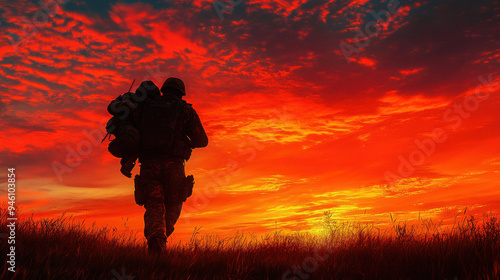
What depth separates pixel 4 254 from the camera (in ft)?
14.1

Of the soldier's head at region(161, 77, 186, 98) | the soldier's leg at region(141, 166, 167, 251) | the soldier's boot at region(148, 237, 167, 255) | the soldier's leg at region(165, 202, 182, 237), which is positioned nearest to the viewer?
the soldier's boot at region(148, 237, 167, 255)

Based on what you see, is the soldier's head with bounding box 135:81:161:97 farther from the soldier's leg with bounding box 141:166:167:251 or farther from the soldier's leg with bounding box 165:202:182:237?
the soldier's leg with bounding box 165:202:182:237

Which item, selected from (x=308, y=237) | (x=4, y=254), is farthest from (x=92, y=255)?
(x=308, y=237)

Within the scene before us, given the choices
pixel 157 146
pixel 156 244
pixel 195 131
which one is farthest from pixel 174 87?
pixel 156 244

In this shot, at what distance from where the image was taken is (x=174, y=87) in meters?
7.69

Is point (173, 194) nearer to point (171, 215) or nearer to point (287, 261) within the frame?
point (171, 215)

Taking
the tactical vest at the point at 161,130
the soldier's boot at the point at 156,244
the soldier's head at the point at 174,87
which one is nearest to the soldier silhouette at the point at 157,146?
the tactical vest at the point at 161,130

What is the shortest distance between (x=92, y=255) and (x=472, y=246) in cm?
487

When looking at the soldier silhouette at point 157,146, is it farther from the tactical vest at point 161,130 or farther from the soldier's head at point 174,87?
the soldier's head at point 174,87

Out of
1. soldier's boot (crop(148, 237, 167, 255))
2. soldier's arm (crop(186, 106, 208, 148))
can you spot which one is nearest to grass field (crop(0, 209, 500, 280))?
soldier's boot (crop(148, 237, 167, 255))

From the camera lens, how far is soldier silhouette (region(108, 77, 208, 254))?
6945 millimetres

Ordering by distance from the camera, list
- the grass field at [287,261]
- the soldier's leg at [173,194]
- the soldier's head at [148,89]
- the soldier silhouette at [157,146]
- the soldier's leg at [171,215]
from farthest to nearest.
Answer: the soldier's head at [148,89], the soldier's leg at [171,215], the soldier's leg at [173,194], the soldier silhouette at [157,146], the grass field at [287,261]

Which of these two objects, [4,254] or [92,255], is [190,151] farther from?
[4,254]

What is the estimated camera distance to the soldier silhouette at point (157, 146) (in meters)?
6.95
